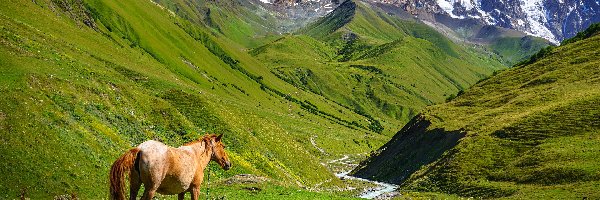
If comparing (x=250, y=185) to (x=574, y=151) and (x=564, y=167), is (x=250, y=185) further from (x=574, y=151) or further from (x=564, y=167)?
(x=574, y=151)

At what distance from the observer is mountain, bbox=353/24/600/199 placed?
237 feet

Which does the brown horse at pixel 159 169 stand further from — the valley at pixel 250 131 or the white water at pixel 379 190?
the white water at pixel 379 190

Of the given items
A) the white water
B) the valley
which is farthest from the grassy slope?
the white water

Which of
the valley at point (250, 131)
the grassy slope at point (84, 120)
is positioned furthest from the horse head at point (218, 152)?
the grassy slope at point (84, 120)

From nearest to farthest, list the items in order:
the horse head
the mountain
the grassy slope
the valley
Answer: the horse head < the grassy slope < the valley < the mountain

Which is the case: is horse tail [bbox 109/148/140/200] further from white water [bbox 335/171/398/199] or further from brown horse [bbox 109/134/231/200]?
white water [bbox 335/171/398/199]

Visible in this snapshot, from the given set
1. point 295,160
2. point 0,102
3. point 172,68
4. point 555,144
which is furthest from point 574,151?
point 172,68

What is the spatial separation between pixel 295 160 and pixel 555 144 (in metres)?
42.3

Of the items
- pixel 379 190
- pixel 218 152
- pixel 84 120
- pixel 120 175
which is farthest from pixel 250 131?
pixel 120 175

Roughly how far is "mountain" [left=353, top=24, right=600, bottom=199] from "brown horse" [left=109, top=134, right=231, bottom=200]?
181ft

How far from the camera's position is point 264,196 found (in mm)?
43500

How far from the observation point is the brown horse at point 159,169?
15938 mm

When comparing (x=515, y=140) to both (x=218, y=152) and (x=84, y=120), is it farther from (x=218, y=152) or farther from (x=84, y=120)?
(x=218, y=152)

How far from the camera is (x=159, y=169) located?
54.9 feet
